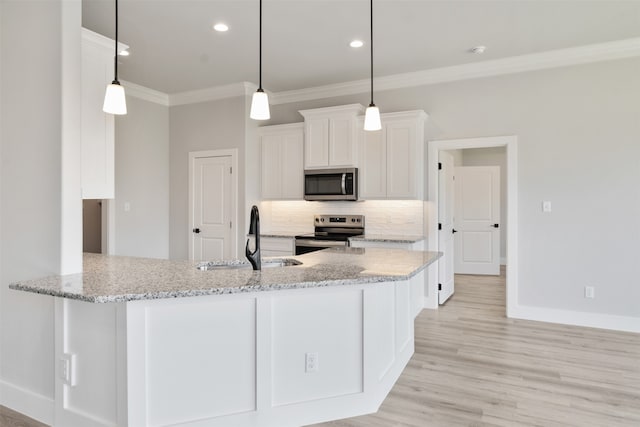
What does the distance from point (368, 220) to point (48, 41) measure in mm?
3827

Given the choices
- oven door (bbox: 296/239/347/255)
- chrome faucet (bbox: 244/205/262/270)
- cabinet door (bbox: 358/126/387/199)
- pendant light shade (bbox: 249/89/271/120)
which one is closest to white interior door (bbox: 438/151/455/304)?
cabinet door (bbox: 358/126/387/199)

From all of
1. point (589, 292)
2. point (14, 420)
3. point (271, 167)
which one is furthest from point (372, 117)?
point (589, 292)

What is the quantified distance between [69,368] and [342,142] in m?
3.72

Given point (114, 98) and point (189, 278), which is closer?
point (189, 278)

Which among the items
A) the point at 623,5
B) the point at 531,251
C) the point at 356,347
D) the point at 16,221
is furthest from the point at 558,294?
the point at 16,221

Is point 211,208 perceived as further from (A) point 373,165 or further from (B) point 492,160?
(B) point 492,160

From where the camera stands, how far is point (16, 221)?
2514 millimetres

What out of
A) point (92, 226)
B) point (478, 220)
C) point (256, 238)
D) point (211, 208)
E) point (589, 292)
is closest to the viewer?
point (256, 238)

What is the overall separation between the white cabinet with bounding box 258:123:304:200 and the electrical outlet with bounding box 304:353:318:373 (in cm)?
323

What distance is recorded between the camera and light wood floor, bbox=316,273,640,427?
238 cm

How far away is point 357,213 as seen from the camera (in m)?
5.30

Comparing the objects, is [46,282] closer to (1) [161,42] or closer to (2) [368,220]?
(1) [161,42]

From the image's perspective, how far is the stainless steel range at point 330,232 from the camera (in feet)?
16.1

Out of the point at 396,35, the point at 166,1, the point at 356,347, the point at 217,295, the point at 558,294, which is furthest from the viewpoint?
the point at 558,294
